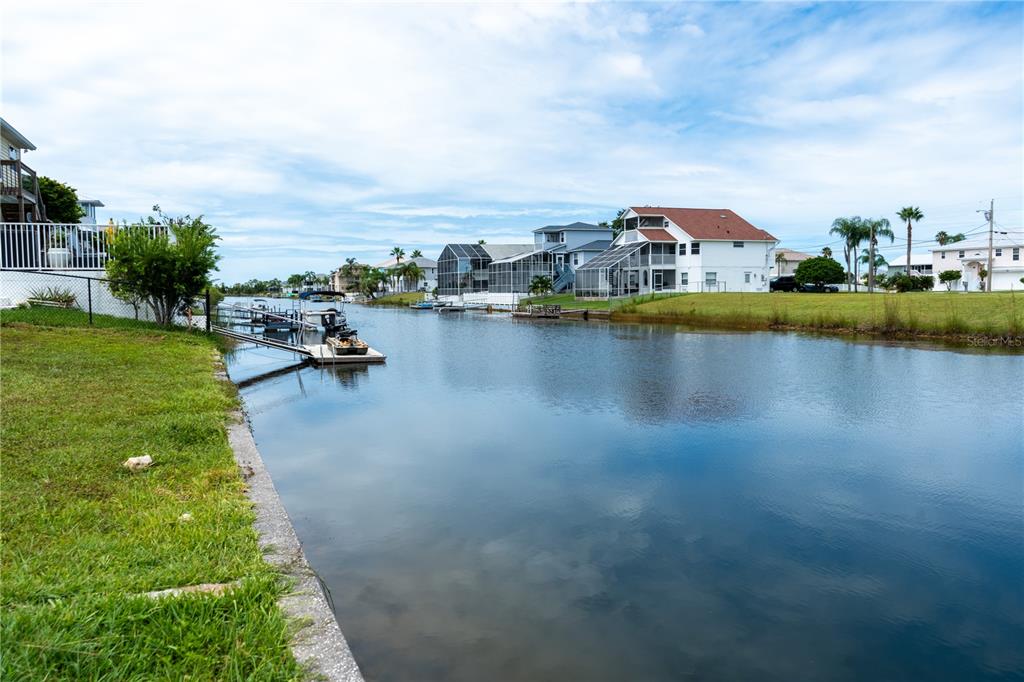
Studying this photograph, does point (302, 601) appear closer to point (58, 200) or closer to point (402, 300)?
point (58, 200)

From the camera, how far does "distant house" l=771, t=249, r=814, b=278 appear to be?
10906 centimetres

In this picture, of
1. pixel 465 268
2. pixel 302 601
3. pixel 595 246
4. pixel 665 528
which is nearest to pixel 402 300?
pixel 465 268

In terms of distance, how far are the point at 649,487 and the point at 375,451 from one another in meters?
4.95

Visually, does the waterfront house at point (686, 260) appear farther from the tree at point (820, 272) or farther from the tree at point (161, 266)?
the tree at point (161, 266)

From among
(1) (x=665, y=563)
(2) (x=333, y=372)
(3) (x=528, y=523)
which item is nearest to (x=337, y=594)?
(3) (x=528, y=523)

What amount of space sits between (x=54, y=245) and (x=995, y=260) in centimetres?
7835

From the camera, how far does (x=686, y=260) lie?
63.0 m

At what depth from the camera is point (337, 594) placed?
6.62 m

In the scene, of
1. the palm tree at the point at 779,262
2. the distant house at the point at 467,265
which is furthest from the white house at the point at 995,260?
the distant house at the point at 467,265

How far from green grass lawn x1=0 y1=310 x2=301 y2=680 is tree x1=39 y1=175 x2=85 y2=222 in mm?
39975

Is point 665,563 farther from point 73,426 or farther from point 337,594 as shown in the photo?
point 73,426

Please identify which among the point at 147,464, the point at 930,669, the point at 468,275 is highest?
the point at 468,275

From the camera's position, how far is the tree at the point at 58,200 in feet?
144
